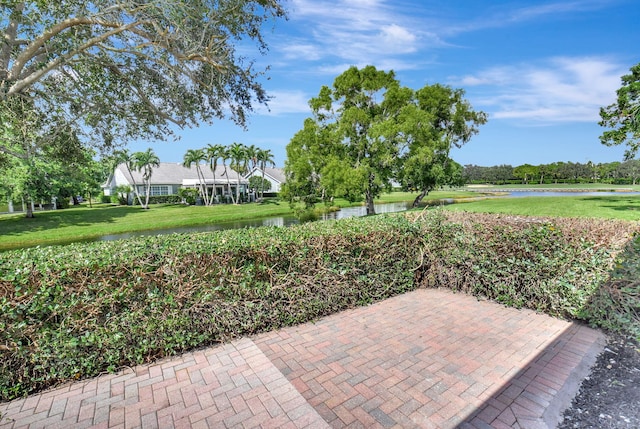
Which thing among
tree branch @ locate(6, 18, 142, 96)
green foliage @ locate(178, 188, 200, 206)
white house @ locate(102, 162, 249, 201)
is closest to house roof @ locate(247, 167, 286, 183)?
white house @ locate(102, 162, 249, 201)

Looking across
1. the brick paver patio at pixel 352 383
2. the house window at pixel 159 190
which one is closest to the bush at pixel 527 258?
the brick paver patio at pixel 352 383

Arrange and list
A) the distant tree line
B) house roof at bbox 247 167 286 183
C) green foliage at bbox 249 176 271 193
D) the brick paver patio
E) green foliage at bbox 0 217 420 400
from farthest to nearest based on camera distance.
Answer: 1. the distant tree line
2. house roof at bbox 247 167 286 183
3. green foliage at bbox 249 176 271 193
4. green foliage at bbox 0 217 420 400
5. the brick paver patio

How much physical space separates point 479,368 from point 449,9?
345 inches

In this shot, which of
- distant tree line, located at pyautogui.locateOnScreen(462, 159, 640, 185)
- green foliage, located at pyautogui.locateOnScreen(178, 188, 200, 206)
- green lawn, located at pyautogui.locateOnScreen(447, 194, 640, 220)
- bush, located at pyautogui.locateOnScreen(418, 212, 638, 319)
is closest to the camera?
bush, located at pyautogui.locateOnScreen(418, 212, 638, 319)

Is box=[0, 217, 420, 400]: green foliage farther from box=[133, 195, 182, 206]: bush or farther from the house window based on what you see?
the house window

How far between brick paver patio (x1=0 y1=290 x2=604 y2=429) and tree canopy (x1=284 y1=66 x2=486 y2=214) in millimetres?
13853

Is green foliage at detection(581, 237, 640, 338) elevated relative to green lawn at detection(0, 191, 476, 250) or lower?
elevated

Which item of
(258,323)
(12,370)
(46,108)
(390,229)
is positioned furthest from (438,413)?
(46,108)

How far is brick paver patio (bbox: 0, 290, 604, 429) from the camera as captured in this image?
266 centimetres

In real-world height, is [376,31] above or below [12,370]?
above

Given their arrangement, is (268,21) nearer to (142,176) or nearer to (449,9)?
(449,9)

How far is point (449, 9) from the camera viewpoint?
8.29 meters

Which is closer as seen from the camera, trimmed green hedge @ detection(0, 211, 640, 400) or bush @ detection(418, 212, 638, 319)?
trimmed green hedge @ detection(0, 211, 640, 400)

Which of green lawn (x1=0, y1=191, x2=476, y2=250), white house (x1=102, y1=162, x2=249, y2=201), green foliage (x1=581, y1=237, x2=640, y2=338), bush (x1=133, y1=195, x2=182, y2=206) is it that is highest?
white house (x1=102, y1=162, x2=249, y2=201)
